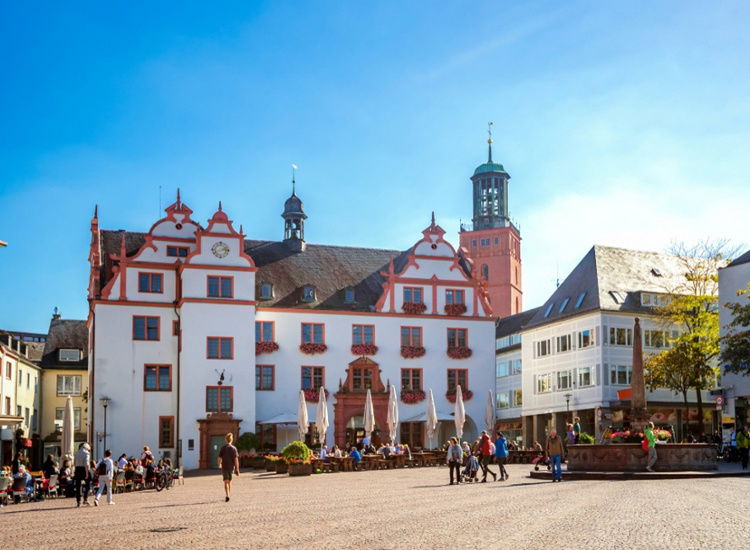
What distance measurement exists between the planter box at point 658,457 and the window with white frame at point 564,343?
36.0 metres

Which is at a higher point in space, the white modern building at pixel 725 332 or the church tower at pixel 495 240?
the church tower at pixel 495 240

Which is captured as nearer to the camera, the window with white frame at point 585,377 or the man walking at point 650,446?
the man walking at point 650,446

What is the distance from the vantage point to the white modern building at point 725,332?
57781 millimetres

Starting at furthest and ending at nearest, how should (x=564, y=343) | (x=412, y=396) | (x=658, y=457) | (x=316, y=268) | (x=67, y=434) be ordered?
(x=564, y=343)
(x=316, y=268)
(x=412, y=396)
(x=67, y=434)
(x=658, y=457)

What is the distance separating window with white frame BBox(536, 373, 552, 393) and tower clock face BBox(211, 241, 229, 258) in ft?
86.7

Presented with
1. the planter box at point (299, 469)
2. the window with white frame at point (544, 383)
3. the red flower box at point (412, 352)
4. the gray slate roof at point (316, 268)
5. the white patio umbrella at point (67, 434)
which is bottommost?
the planter box at point (299, 469)

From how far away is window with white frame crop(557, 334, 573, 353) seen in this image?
72375 mm

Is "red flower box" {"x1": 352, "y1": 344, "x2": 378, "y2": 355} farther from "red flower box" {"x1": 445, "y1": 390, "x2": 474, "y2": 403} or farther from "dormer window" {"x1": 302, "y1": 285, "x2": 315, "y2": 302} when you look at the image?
"red flower box" {"x1": 445, "y1": 390, "x2": 474, "y2": 403}

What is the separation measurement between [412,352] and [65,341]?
32603 mm

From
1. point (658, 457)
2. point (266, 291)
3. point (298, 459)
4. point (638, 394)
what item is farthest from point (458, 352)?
point (658, 457)

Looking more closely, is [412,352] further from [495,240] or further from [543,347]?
[495,240]

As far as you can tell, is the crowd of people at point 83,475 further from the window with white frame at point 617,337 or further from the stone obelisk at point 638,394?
the window with white frame at point 617,337

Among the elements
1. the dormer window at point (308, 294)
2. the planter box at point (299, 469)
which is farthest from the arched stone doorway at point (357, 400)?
the planter box at point (299, 469)

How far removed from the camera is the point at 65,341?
8419cm
